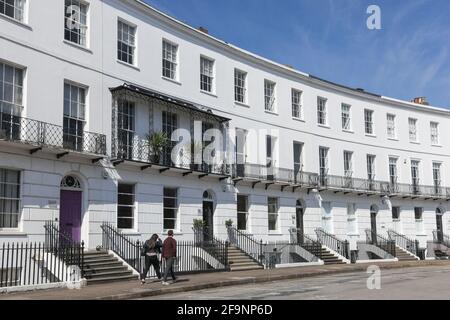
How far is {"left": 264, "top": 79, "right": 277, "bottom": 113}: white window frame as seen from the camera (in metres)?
31.5

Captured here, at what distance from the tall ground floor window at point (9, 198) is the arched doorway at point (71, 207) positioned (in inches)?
74.0

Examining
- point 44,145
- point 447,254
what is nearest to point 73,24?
point 44,145

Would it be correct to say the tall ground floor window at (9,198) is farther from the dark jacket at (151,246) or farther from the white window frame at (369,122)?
the white window frame at (369,122)

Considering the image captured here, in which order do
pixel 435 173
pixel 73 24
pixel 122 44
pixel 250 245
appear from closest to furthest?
pixel 73 24, pixel 122 44, pixel 250 245, pixel 435 173

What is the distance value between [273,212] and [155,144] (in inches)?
392

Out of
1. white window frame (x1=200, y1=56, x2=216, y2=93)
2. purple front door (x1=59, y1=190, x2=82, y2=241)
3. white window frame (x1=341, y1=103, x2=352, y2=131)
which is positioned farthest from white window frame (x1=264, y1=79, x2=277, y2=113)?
purple front door (x1=59, y1=190, x2=82, y2=241)

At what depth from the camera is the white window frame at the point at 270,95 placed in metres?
31.5

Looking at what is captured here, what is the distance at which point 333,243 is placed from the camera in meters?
33.0

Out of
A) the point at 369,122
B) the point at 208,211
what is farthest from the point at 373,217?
the point at 208,211

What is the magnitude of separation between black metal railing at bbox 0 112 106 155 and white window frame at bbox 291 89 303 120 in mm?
15024

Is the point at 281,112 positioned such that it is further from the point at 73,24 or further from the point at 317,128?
the point at 73,24

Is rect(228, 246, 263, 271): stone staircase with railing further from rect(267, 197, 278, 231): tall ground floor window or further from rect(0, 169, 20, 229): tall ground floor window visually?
rect(0, 169, 20, 229): tall ground floor window

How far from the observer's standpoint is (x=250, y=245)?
91.7 ft
